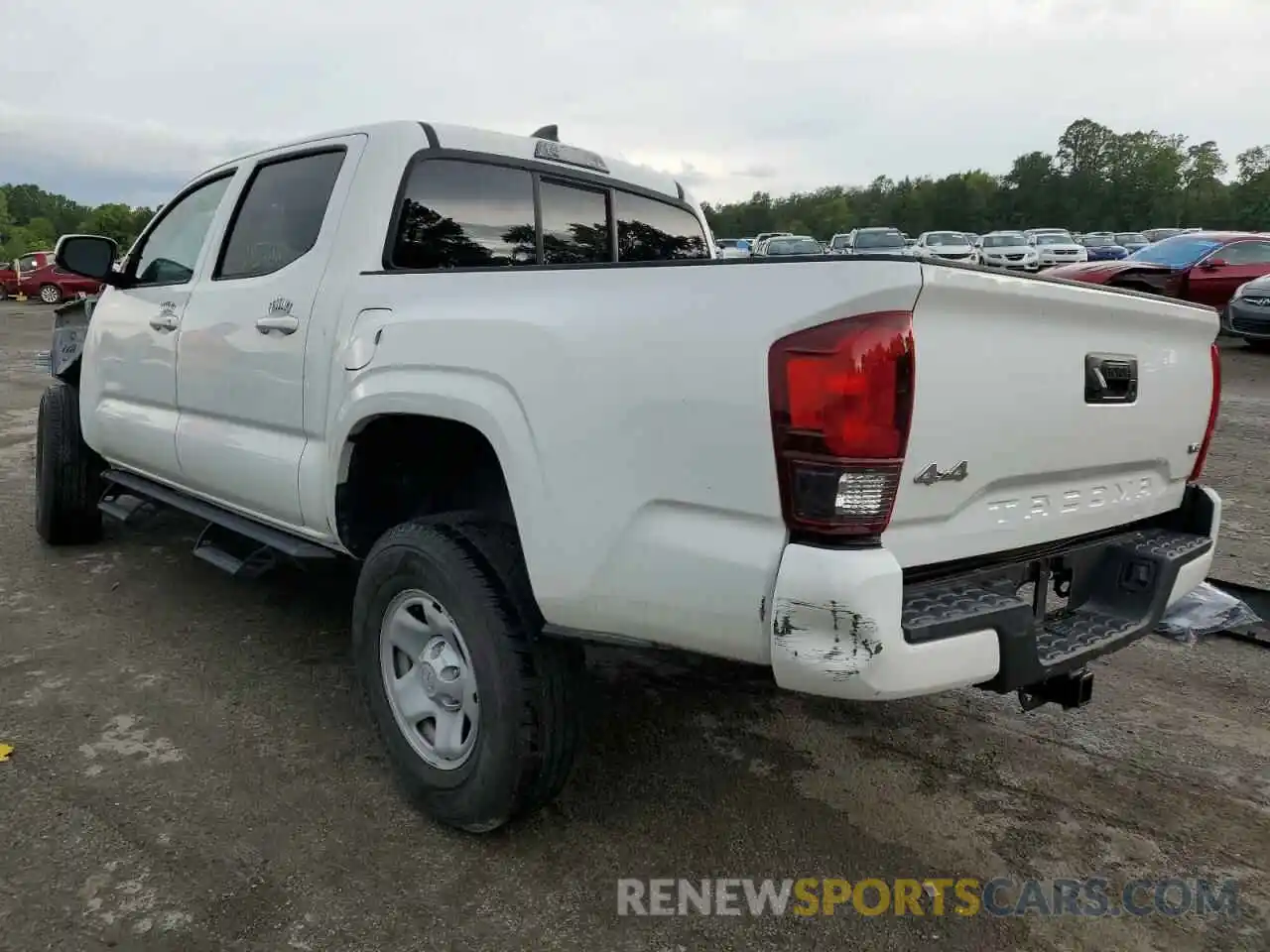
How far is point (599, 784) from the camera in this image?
2895 millimetres

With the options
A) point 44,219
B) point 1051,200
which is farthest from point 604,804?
point 44,219

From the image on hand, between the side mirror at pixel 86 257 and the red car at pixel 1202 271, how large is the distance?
12.8 m

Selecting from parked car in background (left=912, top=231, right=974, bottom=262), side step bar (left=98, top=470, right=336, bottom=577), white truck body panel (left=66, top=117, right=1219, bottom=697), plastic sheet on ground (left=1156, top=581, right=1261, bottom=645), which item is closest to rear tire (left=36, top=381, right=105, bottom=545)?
side step bar (left=98, top=470, right=336, bottom=577)

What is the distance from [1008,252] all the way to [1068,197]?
63.5 meters

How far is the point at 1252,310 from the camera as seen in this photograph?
1253cm

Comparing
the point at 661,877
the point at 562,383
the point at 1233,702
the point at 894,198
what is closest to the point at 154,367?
the point at 562,383

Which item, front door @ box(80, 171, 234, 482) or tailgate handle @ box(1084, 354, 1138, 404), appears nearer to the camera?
tailgate handle @ box(1084, 354, 1138, 404)

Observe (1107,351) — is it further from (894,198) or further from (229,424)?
(894,198)

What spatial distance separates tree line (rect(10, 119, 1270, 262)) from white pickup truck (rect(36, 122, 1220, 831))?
73151mm

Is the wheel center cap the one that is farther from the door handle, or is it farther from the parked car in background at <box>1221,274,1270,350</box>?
the parked car in background at <box>1221,274,1270,350</box>

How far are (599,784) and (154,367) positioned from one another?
2.68 metres

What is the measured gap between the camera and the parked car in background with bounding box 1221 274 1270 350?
491 inches

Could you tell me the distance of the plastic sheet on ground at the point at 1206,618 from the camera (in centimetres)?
411

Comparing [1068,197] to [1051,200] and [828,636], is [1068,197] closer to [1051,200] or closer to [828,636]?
[1051,200]
